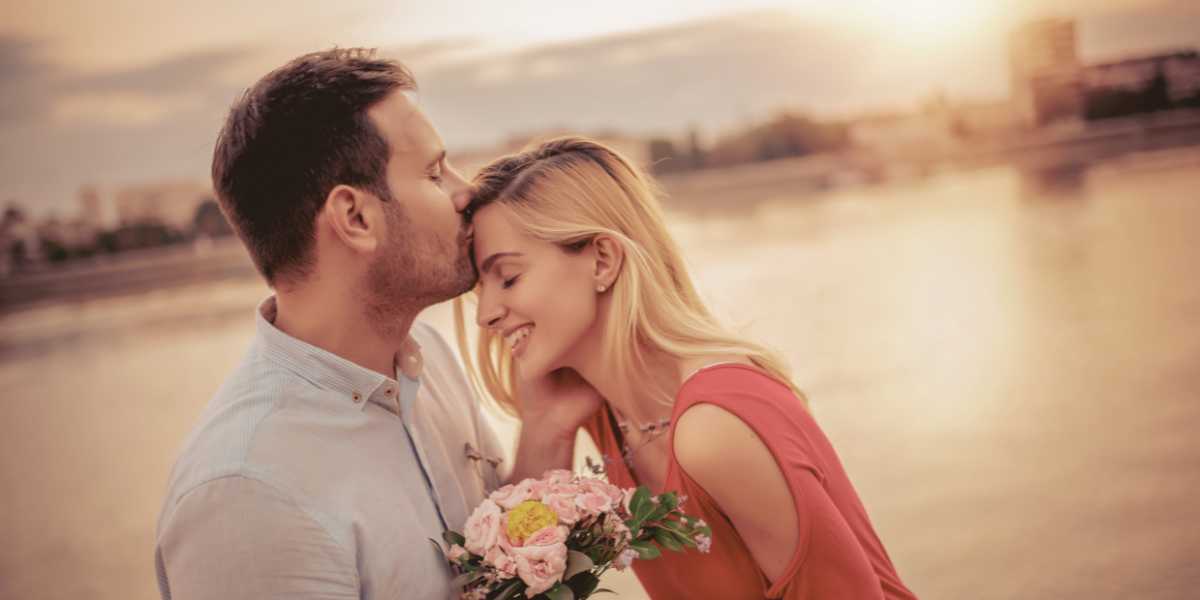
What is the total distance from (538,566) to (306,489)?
0.37 m

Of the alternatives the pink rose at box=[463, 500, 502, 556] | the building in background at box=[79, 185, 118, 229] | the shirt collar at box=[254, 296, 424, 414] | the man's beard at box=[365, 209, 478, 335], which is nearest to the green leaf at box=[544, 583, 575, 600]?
the pink rose at box=[463, 500, 502, 556]

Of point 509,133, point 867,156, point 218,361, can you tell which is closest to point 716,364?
point 218,361

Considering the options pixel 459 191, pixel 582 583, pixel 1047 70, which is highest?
pixel 459 191

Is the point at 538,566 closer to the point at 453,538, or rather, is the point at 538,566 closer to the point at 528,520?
the point at 528,520

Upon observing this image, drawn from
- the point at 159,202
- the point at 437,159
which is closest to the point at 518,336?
the point at 437,159

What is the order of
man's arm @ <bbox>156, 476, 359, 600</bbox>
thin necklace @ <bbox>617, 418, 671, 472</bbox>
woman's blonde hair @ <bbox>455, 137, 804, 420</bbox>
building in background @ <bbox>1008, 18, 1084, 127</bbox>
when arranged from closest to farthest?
1. man's arm @ <bbox>156, 476, 359, 600</bbox>
2. woman's blonde hair @ <bbox>455, 137, 804, 420</bbox>
3. thin necklace @ <bbox>617, 418, 671, 472</bbox>
4. building in background @ <bbox>1008, 18, 1084, 127</bbox>

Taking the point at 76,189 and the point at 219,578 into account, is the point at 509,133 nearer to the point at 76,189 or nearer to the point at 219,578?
the point at 76,189

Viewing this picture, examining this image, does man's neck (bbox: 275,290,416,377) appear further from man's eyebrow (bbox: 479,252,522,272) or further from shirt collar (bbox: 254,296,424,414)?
man's eyebrow (bbox: 479,252,522,272)

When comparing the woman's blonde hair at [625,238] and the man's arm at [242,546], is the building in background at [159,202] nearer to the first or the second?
the woman's blonde hair at [625,238]

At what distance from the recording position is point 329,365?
1.65 meters

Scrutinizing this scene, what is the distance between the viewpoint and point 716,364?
179cm

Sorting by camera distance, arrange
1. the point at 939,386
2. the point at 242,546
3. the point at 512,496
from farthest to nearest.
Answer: the point at 939,386 → the point at 512,496 → the point at 242,546

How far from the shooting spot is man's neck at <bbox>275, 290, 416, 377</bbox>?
5.61ft

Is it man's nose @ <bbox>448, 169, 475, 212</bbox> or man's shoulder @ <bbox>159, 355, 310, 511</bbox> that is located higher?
man's nose @ <bbox>448, 169, 475, 212</bbox>
